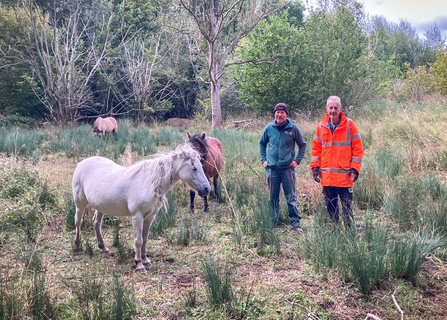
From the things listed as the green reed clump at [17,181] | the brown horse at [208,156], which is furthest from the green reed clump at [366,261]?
the green reed clump at [17,181]

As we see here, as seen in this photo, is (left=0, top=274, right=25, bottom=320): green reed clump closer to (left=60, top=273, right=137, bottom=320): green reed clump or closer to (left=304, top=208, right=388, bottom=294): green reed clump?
(left=60, top=273, right=137, bottom=320): green reed clump

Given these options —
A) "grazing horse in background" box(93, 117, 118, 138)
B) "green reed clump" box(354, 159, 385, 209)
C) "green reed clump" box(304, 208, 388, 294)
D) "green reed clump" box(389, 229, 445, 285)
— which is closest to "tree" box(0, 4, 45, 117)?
"grazing horse in background" box(93, 117, 118, 138)

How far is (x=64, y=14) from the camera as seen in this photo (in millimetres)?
20172

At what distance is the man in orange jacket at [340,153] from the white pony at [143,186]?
150 cm

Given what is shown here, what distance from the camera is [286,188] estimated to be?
15.9 ft

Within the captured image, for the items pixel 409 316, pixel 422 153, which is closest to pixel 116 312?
pixel 409 316

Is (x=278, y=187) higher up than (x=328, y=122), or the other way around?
(x=328, y=122)

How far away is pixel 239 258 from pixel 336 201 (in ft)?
4.67

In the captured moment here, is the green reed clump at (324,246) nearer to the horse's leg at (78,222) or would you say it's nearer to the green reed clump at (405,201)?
the green reed clump at (405,201)

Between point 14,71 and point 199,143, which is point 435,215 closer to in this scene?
point 199,143

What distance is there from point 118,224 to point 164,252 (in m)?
1.22

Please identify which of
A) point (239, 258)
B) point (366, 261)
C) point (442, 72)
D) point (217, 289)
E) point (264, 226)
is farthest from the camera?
point (442, 72)

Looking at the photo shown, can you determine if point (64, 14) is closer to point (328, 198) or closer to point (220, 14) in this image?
point (220, 14)

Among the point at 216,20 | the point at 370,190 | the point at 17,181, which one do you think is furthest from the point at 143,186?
the point at 216,20
